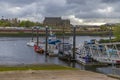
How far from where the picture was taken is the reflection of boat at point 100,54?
56.3 metres

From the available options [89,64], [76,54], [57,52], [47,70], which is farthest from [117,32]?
[47,70]

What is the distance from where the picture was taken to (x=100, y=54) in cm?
6209

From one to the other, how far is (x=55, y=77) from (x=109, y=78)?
4.63 m

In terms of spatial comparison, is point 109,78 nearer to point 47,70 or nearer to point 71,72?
point 71,72

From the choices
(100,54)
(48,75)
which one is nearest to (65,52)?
(100,54)

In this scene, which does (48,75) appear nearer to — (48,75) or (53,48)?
(48,75)

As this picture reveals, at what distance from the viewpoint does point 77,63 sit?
61312 mm

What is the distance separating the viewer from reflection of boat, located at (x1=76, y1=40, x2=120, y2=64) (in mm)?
56344

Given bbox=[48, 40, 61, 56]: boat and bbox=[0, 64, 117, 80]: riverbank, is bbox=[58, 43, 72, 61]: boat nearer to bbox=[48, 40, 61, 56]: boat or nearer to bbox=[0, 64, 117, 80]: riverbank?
bbox=[48, 40, 61, 56]: boat

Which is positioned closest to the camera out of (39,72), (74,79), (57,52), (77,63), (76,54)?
(74,79)

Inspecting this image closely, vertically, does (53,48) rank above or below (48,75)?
above

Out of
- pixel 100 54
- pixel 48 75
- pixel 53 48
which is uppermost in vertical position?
pixel 53 48

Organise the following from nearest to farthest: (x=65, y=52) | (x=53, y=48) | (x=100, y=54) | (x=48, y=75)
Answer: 1. (x=48, y=75)
2. (x=100, y=54)
3. (x=65, y=52)
4. (x=53, y=48)

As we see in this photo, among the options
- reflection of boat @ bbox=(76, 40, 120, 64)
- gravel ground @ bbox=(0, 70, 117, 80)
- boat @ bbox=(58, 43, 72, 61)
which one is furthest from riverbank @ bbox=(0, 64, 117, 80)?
boat @ bbox=(58, 43, 72, 61)
